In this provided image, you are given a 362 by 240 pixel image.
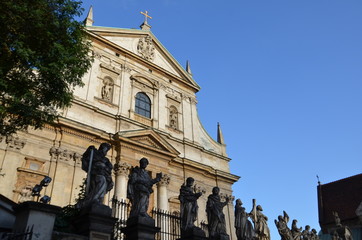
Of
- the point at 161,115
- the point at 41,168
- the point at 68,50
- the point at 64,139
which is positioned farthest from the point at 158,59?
the point at 68,50

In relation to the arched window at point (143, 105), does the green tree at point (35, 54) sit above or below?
below

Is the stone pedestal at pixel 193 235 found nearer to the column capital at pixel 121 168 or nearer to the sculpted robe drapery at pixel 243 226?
the sculpted robe drapery at pixel 243 226

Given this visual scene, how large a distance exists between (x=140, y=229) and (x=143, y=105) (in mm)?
13295

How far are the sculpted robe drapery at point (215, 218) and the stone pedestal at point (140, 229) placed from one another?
294 centimetres

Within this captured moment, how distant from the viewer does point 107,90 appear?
18828mm

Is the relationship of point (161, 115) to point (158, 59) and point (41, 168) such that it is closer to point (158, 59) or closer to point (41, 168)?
point (158, 59)

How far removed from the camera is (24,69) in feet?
30.6

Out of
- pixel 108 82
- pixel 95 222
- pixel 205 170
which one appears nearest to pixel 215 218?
pixel 95 222

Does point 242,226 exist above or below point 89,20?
below

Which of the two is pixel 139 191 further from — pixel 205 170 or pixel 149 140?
pixel 205 170

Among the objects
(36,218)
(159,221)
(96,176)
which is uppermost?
(96,176)

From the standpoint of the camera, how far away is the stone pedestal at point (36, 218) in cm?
593

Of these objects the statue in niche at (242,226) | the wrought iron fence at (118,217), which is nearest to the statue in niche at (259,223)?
the statue in niche at (242,226)

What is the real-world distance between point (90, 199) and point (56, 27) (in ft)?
17.1
